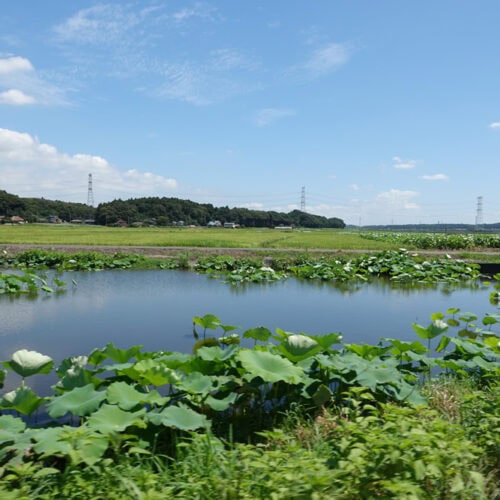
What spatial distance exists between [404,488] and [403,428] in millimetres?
404

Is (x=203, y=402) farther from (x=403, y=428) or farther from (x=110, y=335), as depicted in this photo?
(x=110, y=335)

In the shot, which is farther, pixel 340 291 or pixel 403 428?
pixel 340 291

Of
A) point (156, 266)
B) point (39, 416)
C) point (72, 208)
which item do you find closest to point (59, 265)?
Answer: point (156, 266)

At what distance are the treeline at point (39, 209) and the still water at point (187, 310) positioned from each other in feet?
239

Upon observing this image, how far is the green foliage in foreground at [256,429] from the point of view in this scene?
1.95m

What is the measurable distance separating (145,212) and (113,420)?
8507cm

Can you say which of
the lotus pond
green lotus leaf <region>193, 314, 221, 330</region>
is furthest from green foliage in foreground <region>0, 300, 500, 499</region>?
the lotus pond

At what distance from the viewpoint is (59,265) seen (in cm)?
1538

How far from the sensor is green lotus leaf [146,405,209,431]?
8.79ft

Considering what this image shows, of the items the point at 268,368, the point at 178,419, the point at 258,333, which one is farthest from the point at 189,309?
the point at 178,419

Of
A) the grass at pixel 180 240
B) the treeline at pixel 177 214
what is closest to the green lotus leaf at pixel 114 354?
the grass at pixel 180 240

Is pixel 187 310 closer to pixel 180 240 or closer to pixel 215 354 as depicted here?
Answer: pixel 215 354

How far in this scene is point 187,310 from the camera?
805 cm

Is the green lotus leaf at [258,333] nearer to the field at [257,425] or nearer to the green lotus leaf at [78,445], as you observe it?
the field at [257,425]
